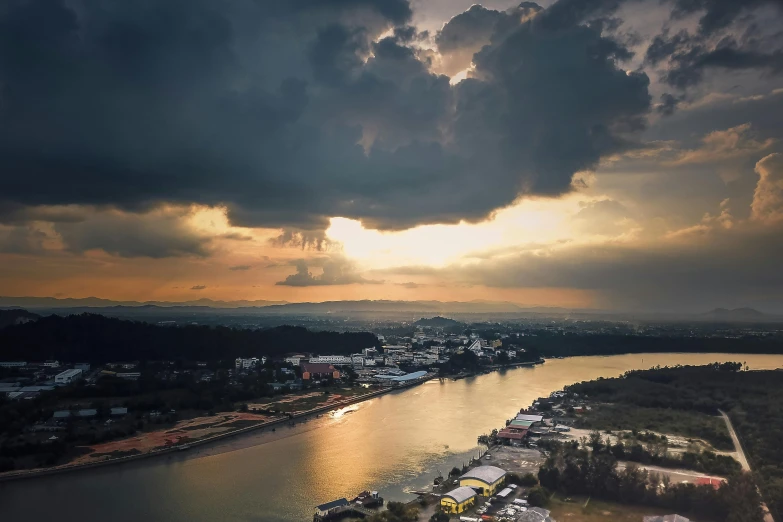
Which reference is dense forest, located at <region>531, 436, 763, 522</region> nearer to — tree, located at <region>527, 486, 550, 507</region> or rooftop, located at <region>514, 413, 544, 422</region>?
tree, located at <region>527, 486, 550, 507</region>

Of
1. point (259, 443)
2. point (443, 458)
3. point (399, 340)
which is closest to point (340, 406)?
point (259, 443)

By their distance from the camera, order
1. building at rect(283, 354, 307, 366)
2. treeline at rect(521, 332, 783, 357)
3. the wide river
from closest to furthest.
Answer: the wide river < building at rect(283, 354, 307, 366) < treeline at rect(521, 332, 783, 357)

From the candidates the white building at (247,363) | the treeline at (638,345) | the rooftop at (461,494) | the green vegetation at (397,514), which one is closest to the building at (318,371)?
the white building at (247,363)

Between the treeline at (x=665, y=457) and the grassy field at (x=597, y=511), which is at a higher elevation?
the treeline at (x=665, y=457)

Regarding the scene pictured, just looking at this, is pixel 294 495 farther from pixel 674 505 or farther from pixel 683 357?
pixel 683 357

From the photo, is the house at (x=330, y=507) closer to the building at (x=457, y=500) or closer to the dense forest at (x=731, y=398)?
the building at (x=457, y=500)

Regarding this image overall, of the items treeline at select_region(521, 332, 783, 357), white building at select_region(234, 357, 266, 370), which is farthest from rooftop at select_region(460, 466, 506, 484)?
treeline at select_region(521, 332, 783, 357)

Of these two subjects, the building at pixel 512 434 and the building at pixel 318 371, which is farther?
the building at pixel 318 371
